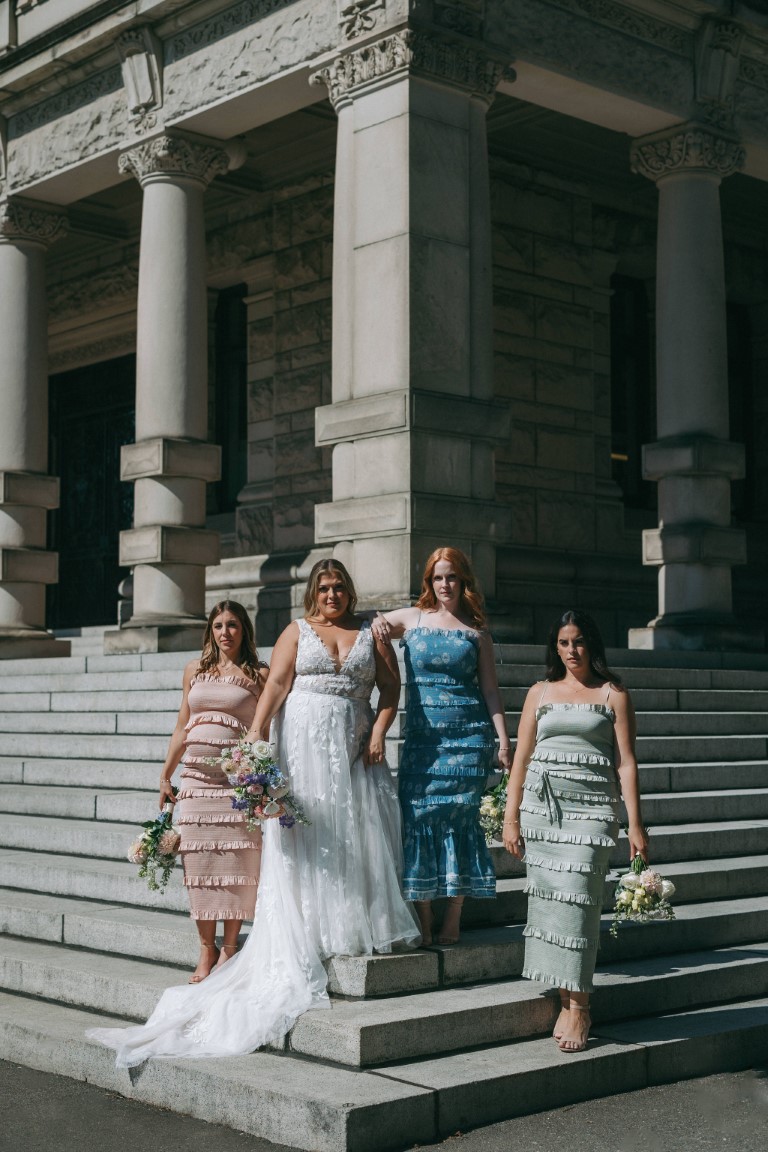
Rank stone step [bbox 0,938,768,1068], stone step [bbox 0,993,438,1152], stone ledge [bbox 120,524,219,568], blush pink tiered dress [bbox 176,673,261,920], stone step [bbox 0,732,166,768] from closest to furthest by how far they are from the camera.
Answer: stone step [bbox 0,993,438,1152]
stone step [bbox 0,938,768,1068]
blush pink tiered dress [bbox 176,673,261,920]
stone step [bbox 0,732,166,768]
stone ledge [bbox 120,524,219,568]

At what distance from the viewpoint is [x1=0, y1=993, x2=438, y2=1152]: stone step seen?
19.3ft

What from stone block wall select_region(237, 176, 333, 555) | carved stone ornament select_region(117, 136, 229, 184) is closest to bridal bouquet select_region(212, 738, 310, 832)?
carved stone ornament select_region(117, 136, 229, 184)

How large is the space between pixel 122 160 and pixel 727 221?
28.5 feet

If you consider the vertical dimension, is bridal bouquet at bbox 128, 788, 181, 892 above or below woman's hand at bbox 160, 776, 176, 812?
below

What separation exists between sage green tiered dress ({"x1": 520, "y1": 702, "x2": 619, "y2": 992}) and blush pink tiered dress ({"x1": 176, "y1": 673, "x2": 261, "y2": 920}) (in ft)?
4.79

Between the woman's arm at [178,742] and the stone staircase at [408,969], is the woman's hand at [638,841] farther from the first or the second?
the woman's arm at [178,742]

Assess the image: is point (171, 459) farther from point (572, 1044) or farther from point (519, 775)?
point (572, 1044)

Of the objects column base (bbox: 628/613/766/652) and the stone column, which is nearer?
column base (bbox: 628/613/766/652)

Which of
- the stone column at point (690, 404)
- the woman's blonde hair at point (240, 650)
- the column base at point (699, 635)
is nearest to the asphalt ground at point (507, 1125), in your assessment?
the woman's blonde hair at point (240, 650)

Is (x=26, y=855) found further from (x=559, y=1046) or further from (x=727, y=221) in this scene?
(x=727, y=221)

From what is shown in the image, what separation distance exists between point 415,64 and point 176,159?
3.43 m

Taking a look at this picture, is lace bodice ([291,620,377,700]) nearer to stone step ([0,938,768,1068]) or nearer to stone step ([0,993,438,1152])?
stone step ([0,938,768,1068])

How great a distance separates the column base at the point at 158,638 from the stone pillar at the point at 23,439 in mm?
2166

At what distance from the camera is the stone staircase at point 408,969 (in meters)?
6.29
